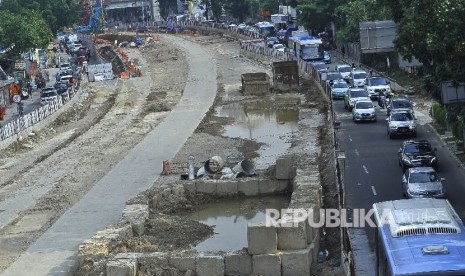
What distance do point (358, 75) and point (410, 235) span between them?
157ft

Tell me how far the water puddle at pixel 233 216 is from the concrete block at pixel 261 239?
19.6 ft

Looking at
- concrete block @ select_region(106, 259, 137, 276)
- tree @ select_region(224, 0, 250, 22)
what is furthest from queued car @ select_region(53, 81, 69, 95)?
tree @ select_region(224, 0, 250, 22)

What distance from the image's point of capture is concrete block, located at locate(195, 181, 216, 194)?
37.2 meters

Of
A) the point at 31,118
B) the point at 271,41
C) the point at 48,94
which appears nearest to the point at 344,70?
the point at 48,94

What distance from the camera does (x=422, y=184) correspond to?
32469 millimetres

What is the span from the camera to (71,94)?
77.8m

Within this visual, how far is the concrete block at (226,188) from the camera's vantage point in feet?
121

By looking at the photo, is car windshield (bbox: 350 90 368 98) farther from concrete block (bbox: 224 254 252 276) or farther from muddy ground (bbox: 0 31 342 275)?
concrete block (bbox: 224 254 252 276)

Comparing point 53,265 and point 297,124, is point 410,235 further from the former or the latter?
point 297,124

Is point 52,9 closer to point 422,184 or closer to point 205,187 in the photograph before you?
point 205,187

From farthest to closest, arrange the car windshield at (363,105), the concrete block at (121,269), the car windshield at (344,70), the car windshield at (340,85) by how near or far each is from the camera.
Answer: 1. the car windshield at (344,70)
2. the car windshield at (340,85)
3. the car windshield at (363,105)
4. the concrete block at (121,269)

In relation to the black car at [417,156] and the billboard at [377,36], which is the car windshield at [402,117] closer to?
the billboard at [377,36]

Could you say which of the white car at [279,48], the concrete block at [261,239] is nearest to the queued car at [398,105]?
the concrete block at [261,239]

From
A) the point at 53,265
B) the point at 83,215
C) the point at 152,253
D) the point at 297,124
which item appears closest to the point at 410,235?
the point at 152,253
